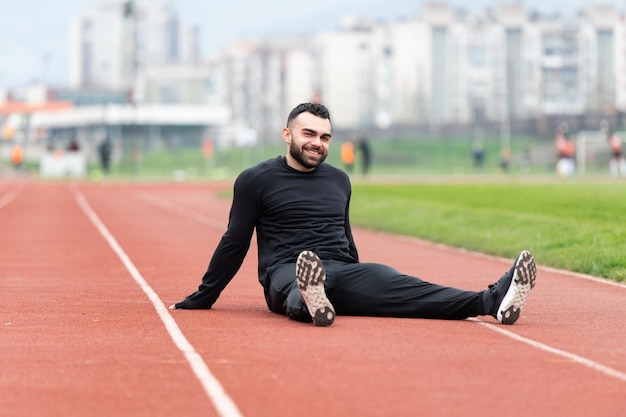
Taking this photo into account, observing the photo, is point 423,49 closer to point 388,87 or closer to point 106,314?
point 388,87

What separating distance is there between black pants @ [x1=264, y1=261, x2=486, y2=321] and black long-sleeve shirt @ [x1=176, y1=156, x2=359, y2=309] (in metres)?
0.22

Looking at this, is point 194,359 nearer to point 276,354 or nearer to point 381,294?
point 276,354

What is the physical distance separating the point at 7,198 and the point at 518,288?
32.9 m

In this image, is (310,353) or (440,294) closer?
(310,353)

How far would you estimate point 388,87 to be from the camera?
17712cm

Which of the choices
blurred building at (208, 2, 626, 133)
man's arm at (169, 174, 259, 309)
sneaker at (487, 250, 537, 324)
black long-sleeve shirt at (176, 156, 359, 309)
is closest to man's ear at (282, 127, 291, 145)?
black long-sleeve shirt at (176, 156, 359, 309)

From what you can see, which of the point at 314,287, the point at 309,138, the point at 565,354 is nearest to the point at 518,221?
the point at 309,138

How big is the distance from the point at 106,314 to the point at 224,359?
303 cm

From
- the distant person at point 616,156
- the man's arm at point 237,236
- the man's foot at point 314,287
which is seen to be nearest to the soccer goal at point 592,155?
the distant person at point 616,156

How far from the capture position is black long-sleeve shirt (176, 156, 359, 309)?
38.6ft

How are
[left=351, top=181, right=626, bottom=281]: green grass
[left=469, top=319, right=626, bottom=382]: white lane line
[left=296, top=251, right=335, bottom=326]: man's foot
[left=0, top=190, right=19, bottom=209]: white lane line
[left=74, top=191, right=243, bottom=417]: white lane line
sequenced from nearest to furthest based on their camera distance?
[left=74, top=191, right=243, bottom=417]: white lane line → [left=469, top=319, right=626, bottom=382]: white lane line → [left=296, top=251, right=335, bottom=326]: man's foot → [left=351, top=181, right=626, bottom=281]: green grass → [left=0, top=190, right=19, bottom=209]: white lane line

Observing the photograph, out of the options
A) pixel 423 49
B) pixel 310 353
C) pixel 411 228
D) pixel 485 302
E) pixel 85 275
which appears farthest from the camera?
pixel 423 49

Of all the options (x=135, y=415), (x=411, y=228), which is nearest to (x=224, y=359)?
(x=135, y=415)

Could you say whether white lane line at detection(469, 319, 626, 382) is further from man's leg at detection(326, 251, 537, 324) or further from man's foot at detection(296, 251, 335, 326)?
man's foot at detection(296, 251, 335, 326)
